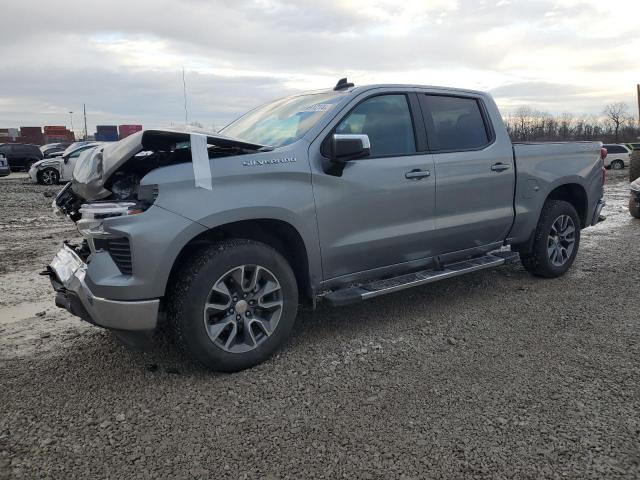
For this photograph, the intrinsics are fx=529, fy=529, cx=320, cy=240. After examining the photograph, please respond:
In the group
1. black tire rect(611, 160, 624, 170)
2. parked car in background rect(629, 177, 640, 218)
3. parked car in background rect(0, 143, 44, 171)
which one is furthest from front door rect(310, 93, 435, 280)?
black tire rect(611, 160, 624, 170)

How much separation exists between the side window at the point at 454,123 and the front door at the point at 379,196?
6.6 inches

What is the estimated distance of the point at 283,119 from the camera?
429 cm

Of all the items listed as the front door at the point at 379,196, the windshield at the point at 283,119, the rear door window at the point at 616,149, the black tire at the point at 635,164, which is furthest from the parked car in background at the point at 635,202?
the rear door window at the point at 616,149

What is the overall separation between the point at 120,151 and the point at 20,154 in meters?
27.2

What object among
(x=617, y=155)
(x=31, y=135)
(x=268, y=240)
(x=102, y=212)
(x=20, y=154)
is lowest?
(x=268, y=240)

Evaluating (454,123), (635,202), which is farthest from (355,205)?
(635,202)

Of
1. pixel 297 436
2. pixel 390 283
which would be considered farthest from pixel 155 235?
pixel 390 283

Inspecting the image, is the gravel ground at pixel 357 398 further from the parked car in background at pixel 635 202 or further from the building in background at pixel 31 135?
the building in background at pixel 31 135

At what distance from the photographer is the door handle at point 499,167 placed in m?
4.84

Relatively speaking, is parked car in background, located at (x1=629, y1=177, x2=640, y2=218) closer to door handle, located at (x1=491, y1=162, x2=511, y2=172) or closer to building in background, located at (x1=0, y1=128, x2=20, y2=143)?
door handle, located at (x1=491, y1=162, x2=511, y2=172)

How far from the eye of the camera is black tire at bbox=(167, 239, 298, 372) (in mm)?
3207

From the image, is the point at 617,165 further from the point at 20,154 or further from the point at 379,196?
the point at 20,154

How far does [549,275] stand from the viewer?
5566mm

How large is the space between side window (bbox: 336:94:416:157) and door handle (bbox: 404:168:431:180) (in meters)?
0.18
